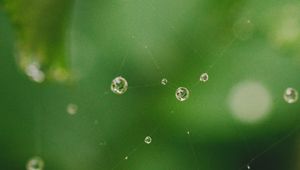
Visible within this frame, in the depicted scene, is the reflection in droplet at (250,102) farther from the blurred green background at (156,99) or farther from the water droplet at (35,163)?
the water droplet at (35,163)

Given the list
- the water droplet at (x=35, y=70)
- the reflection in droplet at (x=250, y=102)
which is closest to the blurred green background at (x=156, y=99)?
the reflection in droplet at (x=250, y=102)

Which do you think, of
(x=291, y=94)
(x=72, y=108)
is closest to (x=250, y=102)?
(x=291, y=94)

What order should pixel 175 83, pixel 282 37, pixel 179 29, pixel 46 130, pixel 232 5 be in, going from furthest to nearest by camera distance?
pixel 46 130 → pixel 179 29 → pixel 175 83 → pixel 282 37 → pixel 232 5

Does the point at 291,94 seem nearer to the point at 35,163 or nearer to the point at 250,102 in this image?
the point at 250,102

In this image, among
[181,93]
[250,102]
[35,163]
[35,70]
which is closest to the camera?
[35,70]

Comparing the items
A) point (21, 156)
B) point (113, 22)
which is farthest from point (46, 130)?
point (113, 22)

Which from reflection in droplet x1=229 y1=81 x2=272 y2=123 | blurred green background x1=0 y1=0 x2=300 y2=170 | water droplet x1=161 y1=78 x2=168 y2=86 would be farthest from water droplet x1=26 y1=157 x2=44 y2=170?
reflection in droplet x1=229 y1=81 x2=272 y2=123

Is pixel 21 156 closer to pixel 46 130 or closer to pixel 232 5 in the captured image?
pixel 46 130

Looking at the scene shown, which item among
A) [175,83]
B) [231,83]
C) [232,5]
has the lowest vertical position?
[232,5]
